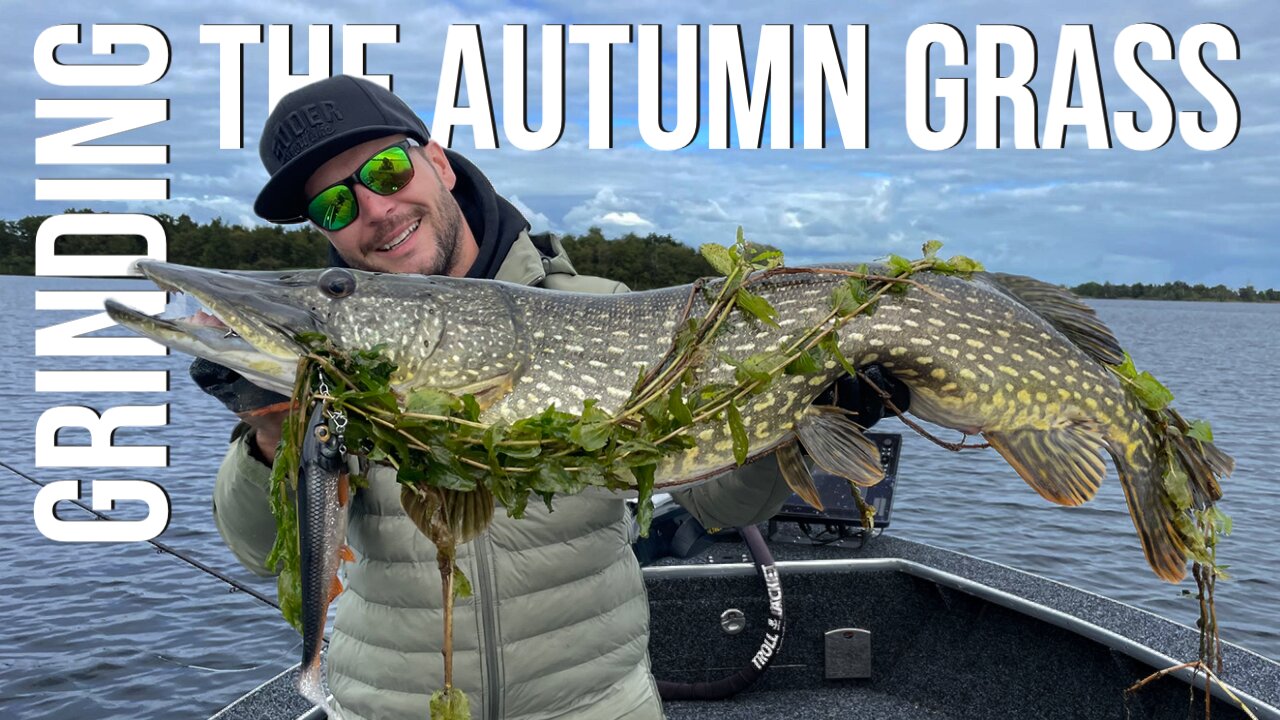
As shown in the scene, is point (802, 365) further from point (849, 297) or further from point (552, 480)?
point (552, 480)

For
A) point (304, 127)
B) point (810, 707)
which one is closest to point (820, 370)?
point (304, 127)

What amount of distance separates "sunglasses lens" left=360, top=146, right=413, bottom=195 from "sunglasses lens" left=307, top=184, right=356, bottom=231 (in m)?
0.06

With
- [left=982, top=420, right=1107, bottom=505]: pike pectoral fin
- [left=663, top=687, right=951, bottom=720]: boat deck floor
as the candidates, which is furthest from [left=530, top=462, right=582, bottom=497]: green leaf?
[left=663, top=687, right=951, bottom=720]: boat deck floor

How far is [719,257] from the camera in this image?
1.96 meters

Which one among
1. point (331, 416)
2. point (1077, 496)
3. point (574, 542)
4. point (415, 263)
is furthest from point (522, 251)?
point (1077, 496)

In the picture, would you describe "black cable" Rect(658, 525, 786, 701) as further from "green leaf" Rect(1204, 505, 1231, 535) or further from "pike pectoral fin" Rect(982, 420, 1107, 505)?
"green leaf" Rect(1204, 505, 1231, 535)

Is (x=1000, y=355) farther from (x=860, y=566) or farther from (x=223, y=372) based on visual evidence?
(x=860, y=566)

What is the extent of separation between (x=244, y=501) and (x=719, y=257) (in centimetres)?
113

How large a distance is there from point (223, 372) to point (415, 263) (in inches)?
25.1

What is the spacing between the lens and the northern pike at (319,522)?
164cm

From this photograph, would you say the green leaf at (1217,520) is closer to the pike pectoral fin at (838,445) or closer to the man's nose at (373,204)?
the pike pectoral fin at (838,445)

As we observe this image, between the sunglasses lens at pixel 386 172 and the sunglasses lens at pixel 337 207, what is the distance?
55mm

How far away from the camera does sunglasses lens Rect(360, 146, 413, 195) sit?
7.84 feet

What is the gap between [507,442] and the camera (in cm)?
163
